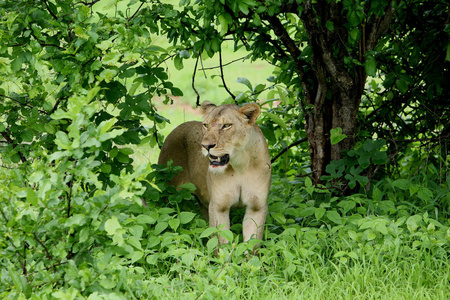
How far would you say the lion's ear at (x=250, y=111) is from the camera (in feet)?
13.7

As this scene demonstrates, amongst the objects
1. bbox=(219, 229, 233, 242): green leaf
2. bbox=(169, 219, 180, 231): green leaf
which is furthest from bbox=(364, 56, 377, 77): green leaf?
bbox=(169, 219, 180, 231): green leaf

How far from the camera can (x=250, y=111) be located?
4203 millimetres

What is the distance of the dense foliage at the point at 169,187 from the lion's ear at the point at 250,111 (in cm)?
60

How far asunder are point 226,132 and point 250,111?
0.26 metres

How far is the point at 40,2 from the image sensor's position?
12.6 ft

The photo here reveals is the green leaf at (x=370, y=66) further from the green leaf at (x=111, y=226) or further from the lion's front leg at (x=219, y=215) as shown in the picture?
the green leaf at (x=111, y=226)

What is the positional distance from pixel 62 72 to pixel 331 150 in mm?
2651

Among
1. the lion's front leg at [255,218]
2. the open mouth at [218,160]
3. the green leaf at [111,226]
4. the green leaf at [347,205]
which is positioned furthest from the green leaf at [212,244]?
the green leaf at [111,226]

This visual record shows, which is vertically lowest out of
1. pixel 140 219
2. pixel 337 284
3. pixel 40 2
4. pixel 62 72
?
pixel 337 284

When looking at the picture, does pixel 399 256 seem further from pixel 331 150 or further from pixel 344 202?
pixel 331 150

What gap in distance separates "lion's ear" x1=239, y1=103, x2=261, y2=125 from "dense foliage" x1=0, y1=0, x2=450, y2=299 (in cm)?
60

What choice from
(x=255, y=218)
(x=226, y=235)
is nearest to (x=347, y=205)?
(x=255, y=218)

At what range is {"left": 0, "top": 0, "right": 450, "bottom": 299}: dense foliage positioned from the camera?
2768mm

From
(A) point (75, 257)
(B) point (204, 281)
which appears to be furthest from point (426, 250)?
(A) point (75, 257)
